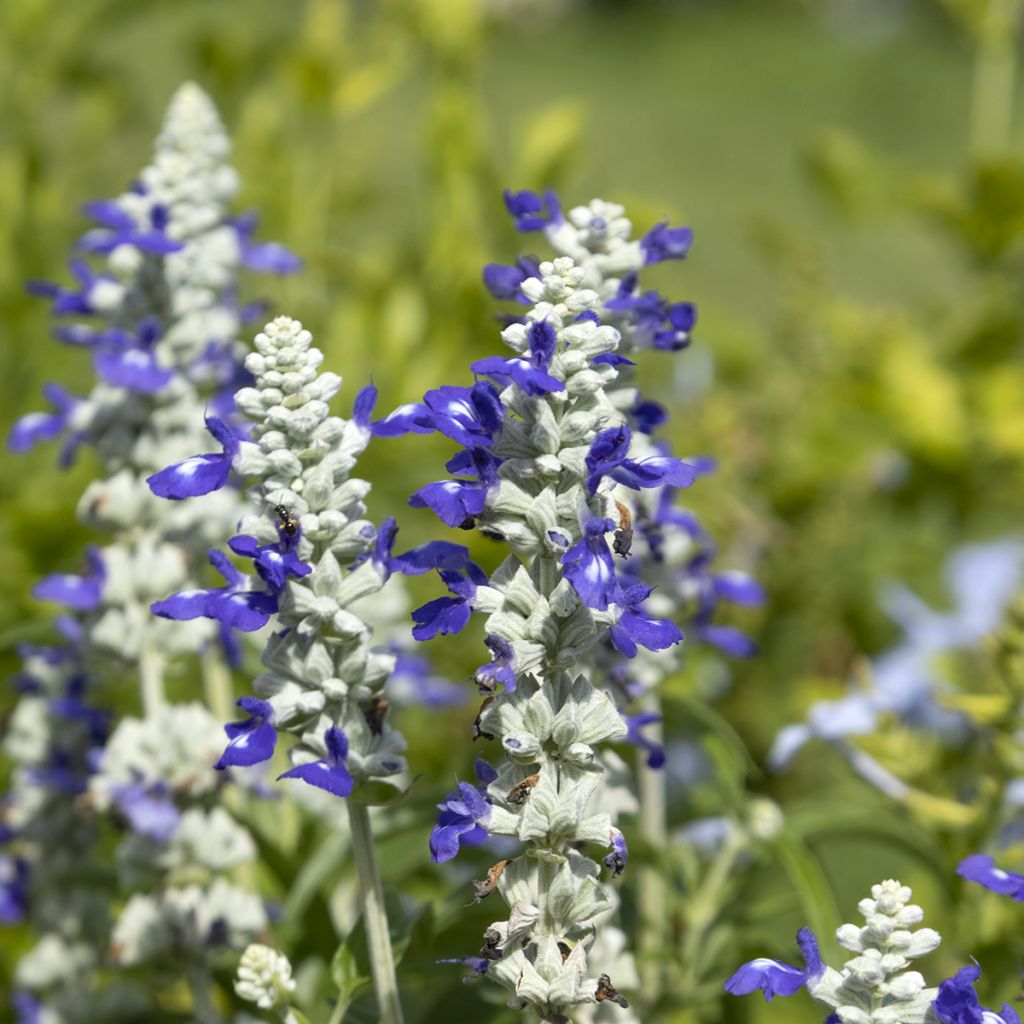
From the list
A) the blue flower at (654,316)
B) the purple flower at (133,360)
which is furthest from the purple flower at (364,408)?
the purple flower at (133,360)

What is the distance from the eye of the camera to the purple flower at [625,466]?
104 centimetres

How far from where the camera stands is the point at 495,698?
1.09 meters

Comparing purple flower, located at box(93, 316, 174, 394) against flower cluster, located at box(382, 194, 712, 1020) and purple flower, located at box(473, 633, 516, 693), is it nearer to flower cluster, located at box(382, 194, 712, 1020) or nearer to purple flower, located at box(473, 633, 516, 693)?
flower cluster, located at box(382, 194, 712, 1020)

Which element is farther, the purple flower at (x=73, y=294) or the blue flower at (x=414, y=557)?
the purple flower at (x=73, y=294)

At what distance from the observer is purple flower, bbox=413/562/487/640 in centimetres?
106

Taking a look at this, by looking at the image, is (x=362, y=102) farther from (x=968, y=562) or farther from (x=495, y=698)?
(x=495, y=698)

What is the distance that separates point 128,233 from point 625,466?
728 millimetres

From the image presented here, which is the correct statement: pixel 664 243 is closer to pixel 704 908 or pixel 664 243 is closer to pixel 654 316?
pixel 654 316

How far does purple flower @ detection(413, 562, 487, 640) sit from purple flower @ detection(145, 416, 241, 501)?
0.19 meters

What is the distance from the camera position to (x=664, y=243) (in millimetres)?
1360

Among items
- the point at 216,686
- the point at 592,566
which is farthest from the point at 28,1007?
the point at 592,566

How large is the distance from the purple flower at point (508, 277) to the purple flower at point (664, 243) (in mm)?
112

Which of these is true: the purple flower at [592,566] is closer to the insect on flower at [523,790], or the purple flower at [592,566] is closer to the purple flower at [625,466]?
the purple flower at [625,466]

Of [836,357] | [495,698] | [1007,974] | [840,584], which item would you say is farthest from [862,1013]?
[836,357]
